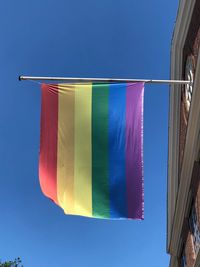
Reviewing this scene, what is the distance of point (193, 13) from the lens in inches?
548

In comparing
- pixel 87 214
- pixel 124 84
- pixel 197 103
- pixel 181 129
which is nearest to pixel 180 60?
pixel 181 129

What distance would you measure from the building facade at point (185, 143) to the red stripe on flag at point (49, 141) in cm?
372

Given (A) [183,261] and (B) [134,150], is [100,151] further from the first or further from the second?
(A) [183,261]

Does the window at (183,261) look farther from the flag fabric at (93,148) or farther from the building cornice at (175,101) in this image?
the flag fabric at (93,148)

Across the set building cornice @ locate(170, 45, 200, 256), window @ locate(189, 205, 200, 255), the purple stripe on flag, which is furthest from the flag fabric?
window @ locate(189, 205, 200, 255)

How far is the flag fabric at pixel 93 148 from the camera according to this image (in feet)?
32.0

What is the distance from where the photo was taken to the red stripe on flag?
10.2 metres

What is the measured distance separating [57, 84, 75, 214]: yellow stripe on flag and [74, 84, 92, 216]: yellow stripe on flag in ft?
0.30

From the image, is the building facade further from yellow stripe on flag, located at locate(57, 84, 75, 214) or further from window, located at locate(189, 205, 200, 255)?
yellow stripe on flag, located at locate(57, 84, 75, 214)

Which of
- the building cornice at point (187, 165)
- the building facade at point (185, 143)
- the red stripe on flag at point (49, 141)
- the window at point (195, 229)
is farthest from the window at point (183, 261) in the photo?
the red stripe on flag at point (49, 141)

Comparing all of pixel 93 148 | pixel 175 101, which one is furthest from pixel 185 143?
pixel 93 148

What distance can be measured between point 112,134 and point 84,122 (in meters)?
0.71

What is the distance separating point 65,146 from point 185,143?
17.4 ft

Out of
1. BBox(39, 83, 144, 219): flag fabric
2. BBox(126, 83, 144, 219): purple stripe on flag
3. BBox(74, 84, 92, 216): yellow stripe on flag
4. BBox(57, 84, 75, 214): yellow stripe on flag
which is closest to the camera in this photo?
BBox(126, 83, 144, 219): purple stripe on flag
